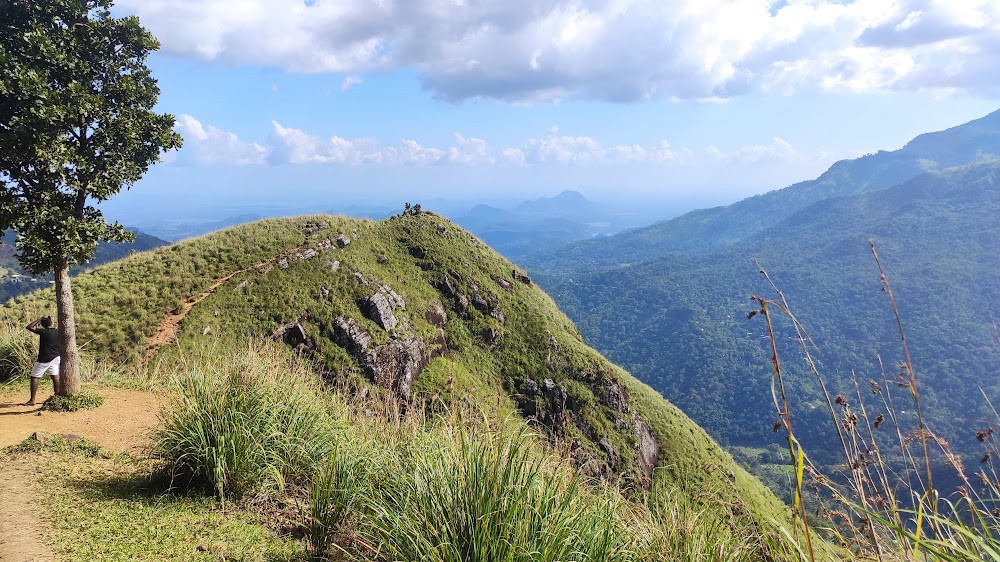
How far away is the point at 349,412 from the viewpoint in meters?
8.88

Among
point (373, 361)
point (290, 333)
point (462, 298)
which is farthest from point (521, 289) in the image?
point (290, 333)

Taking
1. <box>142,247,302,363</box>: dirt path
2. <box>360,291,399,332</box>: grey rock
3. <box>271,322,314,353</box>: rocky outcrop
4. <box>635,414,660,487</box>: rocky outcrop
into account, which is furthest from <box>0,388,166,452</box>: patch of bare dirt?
<box>635,414,660,487</box>: rocky outcrop

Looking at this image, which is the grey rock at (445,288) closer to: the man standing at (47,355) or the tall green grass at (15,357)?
the tall green grass at (15,357)

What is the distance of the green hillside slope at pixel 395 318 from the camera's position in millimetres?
28172

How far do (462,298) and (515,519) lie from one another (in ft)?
156

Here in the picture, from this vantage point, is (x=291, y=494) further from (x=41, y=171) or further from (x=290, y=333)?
(x=290, y=333)

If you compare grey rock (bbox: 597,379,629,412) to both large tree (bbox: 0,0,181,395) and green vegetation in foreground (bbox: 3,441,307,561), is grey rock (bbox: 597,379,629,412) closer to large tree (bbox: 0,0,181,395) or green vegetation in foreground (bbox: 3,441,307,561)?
large tree (bbox: 0,0,181,395)

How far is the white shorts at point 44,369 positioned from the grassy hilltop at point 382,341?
Answer: 2.56 m

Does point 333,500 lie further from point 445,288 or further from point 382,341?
point 445,288

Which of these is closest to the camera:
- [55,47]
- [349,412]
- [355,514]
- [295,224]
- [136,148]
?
[355,514]

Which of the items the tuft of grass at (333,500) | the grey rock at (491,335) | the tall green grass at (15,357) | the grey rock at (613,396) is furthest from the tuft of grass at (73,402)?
the grey rock at (613,396)

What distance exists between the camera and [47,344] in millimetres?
11414

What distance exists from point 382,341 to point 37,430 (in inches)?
1172

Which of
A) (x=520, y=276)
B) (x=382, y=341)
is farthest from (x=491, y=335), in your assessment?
(x=520, y=276)
